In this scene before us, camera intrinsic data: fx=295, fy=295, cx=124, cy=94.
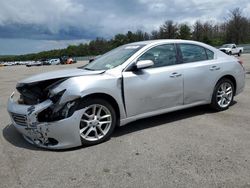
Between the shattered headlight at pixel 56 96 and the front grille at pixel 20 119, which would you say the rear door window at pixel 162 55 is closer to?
the shattered headlight at pixel 56 96

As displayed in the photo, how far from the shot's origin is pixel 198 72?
5.48 metres

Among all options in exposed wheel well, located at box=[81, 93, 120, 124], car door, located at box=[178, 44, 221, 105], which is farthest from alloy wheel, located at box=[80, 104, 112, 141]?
car door, located at box=[178, 44, 221, 105]

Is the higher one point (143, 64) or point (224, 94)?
point (143, 64)

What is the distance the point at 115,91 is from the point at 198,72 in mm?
1831

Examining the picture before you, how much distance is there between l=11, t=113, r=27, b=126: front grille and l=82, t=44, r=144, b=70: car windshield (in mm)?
1524

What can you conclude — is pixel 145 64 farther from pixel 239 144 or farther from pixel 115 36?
pixel 115 36

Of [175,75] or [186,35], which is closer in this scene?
[175,75]

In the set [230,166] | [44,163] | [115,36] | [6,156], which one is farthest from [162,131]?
[115,36]

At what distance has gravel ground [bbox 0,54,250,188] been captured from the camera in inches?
128

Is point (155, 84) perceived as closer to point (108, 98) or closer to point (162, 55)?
point (162, 55)

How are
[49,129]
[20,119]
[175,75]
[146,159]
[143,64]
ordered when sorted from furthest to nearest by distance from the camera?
[175,75]
[143,64]
[20,119]
[49,129]
[146,159]

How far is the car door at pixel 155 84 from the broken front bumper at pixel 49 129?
936 mm

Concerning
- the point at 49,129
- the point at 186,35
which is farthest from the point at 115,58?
the point at 186,35

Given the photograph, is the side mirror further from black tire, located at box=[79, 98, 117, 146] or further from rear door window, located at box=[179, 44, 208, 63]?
rear door window, located at box=[179, 44, 208, 63]
